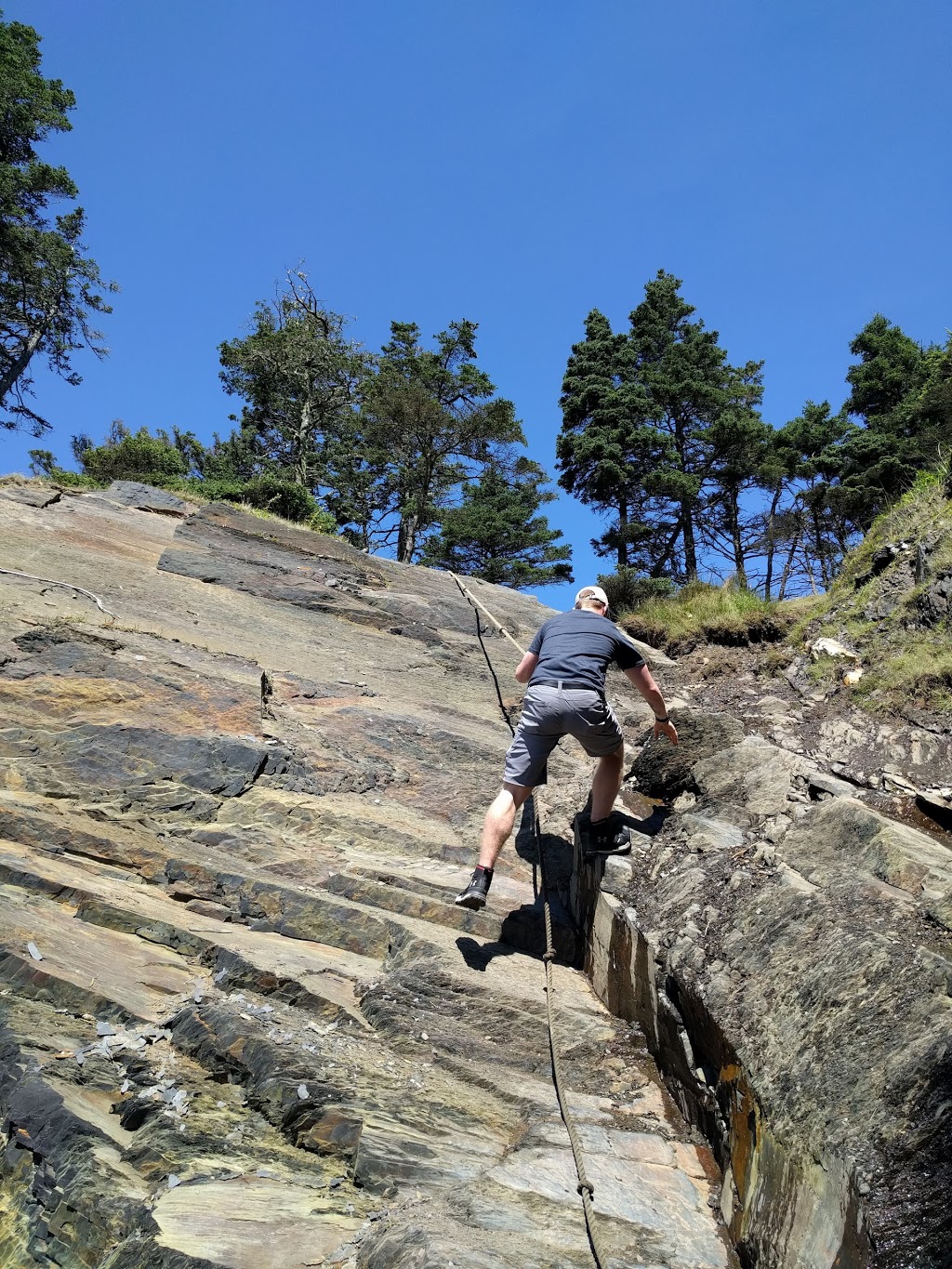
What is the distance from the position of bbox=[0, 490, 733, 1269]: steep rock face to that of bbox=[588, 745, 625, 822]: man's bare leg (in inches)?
28.4

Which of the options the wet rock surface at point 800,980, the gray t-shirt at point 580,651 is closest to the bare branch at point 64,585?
the gray t-shirt at point 580,651

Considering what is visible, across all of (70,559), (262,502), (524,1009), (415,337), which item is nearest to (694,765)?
(524,1009)

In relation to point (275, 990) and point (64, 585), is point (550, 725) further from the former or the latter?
point (64, 585)

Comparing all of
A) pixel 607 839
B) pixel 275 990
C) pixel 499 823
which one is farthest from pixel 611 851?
pixel 275 990

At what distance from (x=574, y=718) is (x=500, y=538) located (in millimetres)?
24856

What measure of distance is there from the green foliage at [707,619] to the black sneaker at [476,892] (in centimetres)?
647

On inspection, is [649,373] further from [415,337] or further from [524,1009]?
[524,1009]

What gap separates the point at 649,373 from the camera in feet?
74.7

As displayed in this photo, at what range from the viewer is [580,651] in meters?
4.45

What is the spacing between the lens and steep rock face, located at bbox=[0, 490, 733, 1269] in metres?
2.09

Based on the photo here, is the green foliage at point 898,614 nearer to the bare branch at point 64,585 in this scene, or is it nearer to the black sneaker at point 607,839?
the black sneaker at point 607,839

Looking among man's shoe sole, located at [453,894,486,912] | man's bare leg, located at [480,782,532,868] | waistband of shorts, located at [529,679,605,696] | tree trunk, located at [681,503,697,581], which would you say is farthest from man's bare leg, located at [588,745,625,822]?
tree trunk, located at [681,503,697,581]

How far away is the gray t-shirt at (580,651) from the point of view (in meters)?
4.36

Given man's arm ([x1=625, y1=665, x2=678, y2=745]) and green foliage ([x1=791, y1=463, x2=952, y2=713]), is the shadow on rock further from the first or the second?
green foliage ([x1=791, y1=463, x2=952, y2=713])
